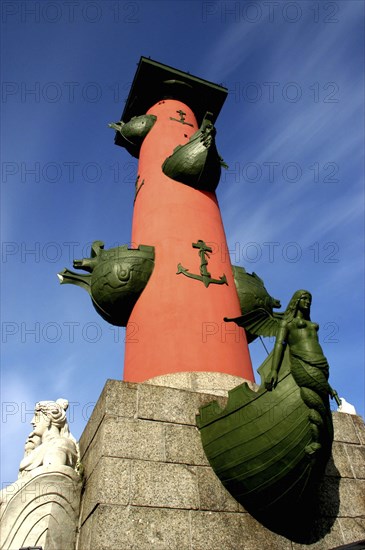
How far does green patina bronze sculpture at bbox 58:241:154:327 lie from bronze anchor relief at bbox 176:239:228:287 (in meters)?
0.60

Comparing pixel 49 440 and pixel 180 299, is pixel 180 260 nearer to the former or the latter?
pixel 180 299

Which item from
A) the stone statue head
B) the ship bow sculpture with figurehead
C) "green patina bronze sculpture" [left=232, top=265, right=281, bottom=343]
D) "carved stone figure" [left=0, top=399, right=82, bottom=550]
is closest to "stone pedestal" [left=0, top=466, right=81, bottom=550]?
"carved stone figure" [left=0, top=399, right=82, bottom=550]

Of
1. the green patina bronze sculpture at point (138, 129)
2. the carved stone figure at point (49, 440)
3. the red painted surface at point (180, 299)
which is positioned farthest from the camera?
the green patina bronze sculpture at point (138, 129)

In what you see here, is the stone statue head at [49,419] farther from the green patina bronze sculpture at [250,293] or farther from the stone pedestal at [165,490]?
the green patina bronze sculpture at [250,293]

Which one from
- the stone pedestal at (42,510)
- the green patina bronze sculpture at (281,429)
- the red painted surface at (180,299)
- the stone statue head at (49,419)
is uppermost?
the red painted surface at (180,299)

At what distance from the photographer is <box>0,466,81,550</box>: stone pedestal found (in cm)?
477

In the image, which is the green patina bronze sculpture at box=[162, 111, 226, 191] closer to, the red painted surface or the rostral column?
the rostral column

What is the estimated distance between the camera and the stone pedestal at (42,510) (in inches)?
188

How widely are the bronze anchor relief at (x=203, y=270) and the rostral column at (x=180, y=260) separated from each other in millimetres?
18

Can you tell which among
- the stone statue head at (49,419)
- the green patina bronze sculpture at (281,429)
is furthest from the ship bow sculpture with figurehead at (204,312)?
the stone statue head at (49,419)

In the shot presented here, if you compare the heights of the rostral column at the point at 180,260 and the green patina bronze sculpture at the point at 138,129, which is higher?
the green patina bronze sculpture at the point at 138,129

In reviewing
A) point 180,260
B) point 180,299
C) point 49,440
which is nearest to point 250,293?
point 180,260

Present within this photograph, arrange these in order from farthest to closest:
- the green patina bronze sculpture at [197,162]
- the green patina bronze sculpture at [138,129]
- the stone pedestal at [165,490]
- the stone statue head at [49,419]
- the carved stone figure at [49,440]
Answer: the green patina bronze sculpture at [138,129] < the green patina bronze sculpture at [197,162] < the stone statue head at [49,419] < the carved stone figure at [49,440] < the stone pedestal at [165,490]

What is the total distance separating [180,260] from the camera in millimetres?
7898
